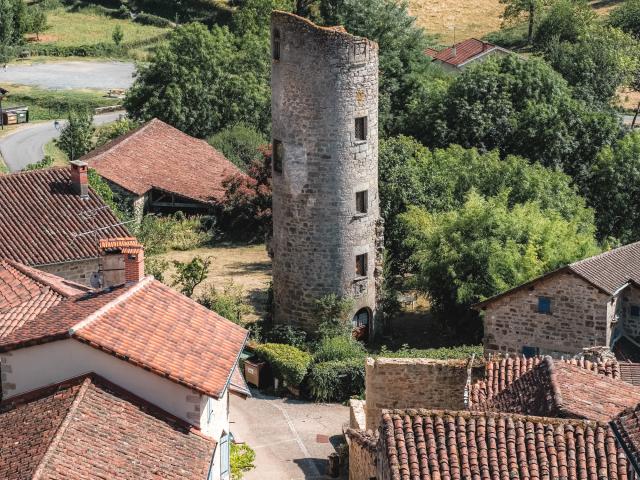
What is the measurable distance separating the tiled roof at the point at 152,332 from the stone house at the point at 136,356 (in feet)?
0.07

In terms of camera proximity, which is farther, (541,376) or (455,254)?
(455,254)

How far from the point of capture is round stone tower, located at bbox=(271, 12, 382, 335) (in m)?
41.0

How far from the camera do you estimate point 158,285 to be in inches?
1113

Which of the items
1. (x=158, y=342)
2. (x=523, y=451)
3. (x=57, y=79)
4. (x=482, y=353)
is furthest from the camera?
(x=57, y=79)

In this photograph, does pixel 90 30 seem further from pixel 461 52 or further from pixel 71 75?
pixel 461 52

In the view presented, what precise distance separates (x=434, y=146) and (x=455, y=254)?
17360 millimetres

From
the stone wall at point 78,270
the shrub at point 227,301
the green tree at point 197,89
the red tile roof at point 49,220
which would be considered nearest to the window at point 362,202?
the shrub at point 227,301

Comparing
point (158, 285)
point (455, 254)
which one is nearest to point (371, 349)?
point (455, 254)

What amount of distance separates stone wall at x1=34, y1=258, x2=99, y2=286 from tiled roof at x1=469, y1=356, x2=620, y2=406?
48.5 feet

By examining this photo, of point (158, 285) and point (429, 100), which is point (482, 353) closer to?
point (158, 285)

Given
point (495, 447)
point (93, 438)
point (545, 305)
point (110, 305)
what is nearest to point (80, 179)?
point (545, 305)

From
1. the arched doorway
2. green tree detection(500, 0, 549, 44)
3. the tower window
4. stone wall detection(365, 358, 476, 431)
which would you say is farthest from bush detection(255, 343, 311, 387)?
green tree detection(500, 0, 549, 44)

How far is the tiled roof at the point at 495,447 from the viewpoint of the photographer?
20609mm

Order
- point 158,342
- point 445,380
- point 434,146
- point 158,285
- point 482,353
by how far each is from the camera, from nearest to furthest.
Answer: point 158,342, point 158,285, point 445,380, point 482,353, point 434,146
